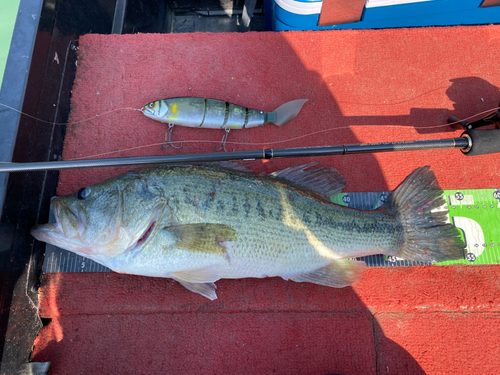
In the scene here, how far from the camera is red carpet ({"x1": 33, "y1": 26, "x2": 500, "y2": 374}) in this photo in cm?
228

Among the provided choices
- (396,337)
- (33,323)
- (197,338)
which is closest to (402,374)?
(396,337)

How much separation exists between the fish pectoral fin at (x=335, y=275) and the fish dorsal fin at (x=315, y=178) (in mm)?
491

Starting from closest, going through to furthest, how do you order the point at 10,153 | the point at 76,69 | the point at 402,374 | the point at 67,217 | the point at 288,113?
the point at 67,217 < the point at 10,153 < the point at 402,374 < the point at 288,113 < the point at 76,69

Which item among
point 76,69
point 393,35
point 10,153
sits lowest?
point 10,153

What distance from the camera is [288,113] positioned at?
2.56m

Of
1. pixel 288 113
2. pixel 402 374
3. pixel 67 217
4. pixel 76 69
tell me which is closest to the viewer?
pixel 67 217

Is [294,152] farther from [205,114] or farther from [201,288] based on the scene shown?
[201,288]

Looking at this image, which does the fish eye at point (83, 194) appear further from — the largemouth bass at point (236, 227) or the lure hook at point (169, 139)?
the lure hook at point (169, 139)

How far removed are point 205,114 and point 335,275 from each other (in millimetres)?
1654

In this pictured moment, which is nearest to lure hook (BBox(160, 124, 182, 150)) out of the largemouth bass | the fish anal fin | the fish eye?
the largemouth bass

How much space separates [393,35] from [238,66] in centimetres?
159

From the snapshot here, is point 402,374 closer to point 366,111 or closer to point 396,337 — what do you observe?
point 396,337

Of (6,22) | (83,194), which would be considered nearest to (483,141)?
(83,194)

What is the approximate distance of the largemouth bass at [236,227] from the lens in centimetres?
181
